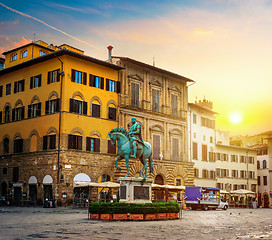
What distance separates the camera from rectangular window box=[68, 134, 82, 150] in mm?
38906

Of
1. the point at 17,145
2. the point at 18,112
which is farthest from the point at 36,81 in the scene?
the point at 17,145

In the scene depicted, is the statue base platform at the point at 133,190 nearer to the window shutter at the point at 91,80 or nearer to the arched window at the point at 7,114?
the window shutter at the point at 91,80

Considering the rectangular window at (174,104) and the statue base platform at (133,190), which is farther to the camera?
the rectangular window at (174,104)

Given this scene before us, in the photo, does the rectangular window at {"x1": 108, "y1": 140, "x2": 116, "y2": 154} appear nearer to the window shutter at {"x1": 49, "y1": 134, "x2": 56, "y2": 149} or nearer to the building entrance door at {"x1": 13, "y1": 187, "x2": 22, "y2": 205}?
the window shutter at {"x1": 49, "y1": 134, "x2": 56, "y2": 149}

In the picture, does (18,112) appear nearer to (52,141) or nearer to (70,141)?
(52,141)

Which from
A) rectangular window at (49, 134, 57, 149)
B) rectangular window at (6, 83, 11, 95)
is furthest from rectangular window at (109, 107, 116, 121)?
rectangular window at (6, 83, 11, 95)

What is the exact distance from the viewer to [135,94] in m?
46.8

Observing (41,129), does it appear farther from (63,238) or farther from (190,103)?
(63,238)

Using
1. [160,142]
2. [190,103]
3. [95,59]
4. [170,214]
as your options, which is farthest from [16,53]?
[170,214]

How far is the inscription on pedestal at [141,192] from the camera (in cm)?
2406

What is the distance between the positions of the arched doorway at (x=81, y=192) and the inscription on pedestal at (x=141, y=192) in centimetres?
1370

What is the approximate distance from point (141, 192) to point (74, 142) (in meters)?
16.3

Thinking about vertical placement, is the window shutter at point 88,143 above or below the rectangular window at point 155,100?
below

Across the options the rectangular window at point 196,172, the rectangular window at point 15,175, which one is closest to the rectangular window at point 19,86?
the rectangular window at point 15,175
